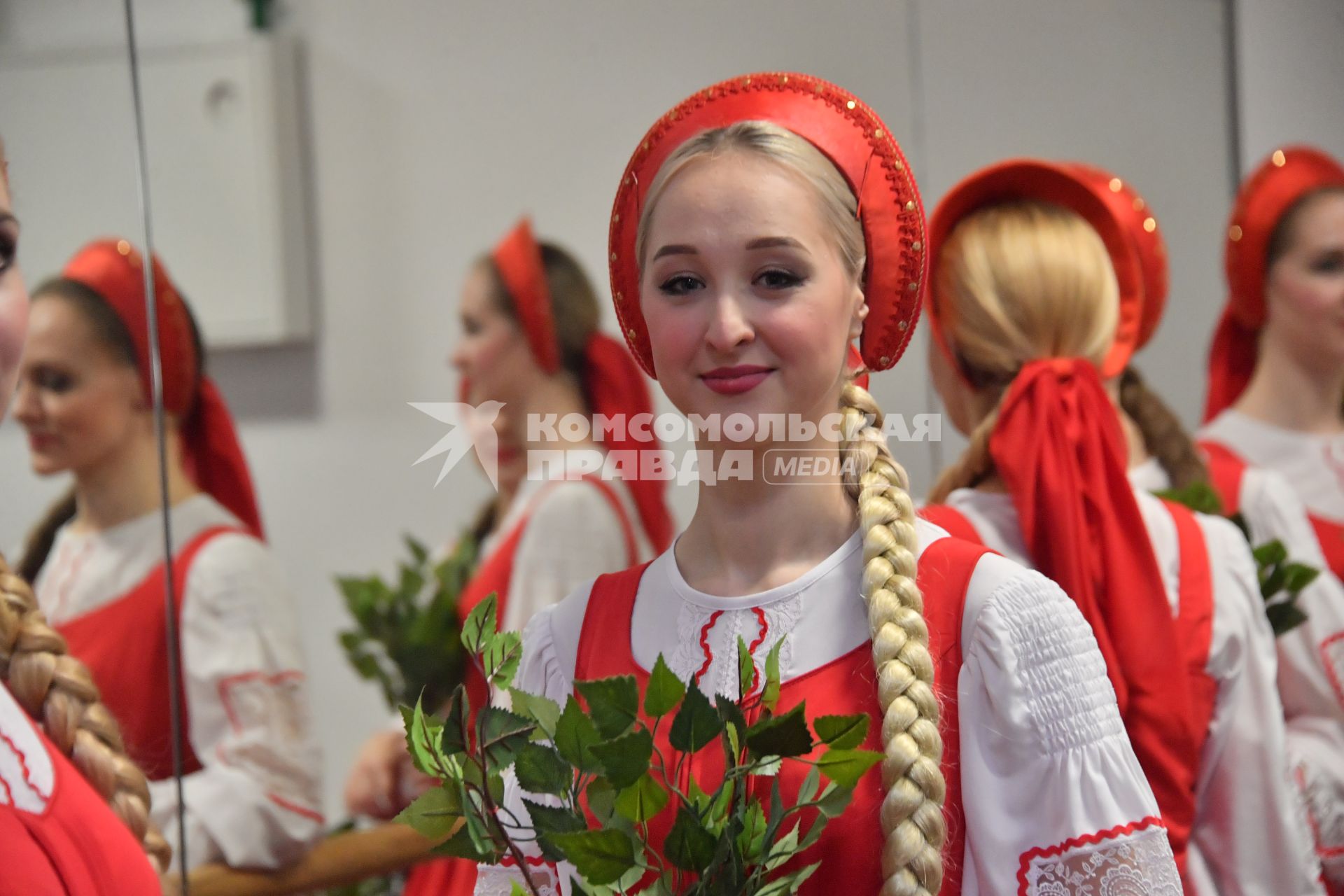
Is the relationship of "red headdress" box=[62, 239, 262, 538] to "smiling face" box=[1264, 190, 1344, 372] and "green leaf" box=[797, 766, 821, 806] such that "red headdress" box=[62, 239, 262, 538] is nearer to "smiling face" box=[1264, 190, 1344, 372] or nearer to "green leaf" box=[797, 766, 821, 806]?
"green leaf" box=[797, 766, 821, 806]

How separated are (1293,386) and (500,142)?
127 cm

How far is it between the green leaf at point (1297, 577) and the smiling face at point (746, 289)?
0.87 metres

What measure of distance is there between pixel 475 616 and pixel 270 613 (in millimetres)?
941

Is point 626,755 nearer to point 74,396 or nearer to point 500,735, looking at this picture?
point 500,735

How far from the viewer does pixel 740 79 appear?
1.00 metres

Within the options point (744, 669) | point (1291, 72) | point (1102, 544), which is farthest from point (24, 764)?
point (1291, 72)

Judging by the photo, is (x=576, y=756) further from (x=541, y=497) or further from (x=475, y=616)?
(x=541, y=497)

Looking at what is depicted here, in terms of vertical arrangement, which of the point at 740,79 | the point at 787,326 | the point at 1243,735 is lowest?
the point at 1243,735

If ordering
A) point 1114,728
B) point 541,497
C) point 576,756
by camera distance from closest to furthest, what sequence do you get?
1. point 576,756
2. point 1114,728
3. point 541,497

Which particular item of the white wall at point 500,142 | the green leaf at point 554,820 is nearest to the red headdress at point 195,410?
the white wall at point 500,142

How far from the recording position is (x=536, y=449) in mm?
2100

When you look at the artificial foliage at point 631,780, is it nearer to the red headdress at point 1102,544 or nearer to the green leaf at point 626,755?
the green leaf at point 626,755

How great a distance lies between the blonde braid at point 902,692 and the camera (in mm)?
887

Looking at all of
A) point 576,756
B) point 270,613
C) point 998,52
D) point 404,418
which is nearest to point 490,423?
point 404,418
